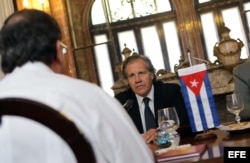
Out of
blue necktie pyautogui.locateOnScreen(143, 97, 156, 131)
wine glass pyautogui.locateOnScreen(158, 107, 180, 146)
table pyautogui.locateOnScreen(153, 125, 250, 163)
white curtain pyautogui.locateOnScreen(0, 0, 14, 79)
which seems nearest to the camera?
table pyautogui.locateOnScreen(153, 125, 250, 163)

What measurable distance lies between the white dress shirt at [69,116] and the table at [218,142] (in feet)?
1.05

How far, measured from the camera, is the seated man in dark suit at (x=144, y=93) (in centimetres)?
258

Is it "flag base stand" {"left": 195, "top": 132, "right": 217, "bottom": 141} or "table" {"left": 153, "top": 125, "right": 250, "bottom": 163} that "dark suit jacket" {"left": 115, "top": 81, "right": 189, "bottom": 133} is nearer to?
"table" {"left": 153, "top": 125, "right": 250, "bottom": 163}

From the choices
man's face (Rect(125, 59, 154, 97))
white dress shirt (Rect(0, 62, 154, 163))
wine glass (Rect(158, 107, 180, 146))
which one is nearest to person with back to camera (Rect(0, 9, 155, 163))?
white dress shirt (Rect(0, 62, 154, 163))

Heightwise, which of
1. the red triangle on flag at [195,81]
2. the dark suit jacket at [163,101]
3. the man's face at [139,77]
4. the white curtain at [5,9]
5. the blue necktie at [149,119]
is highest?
the white curtain at [5,9]

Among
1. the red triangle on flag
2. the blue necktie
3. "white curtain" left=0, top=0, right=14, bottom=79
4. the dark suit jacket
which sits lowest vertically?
the blue necktie

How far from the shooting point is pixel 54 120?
927 mm

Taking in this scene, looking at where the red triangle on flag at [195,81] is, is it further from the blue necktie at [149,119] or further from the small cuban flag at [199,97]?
the blue necktie at [149,119]

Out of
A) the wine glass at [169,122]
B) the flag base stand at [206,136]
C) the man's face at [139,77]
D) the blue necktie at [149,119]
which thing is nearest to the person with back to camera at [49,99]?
the wine glass at [169,122]

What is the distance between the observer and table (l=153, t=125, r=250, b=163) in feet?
4.57

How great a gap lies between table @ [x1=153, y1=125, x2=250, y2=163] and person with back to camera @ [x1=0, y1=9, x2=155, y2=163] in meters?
0.32

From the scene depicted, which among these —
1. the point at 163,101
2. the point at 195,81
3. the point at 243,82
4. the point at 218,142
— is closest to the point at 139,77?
the point at 163,101

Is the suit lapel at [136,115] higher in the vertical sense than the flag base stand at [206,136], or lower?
higher

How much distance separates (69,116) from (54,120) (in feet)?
0.24
